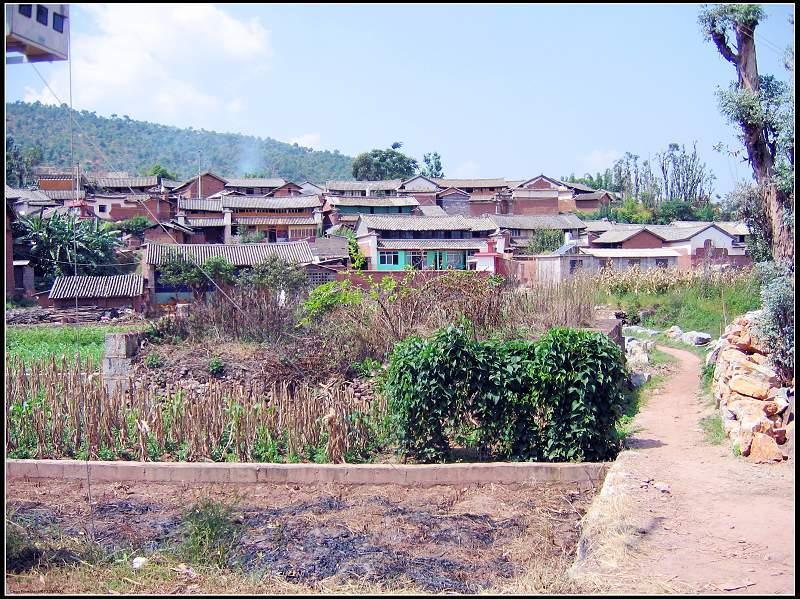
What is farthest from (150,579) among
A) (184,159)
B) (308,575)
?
(184,159)

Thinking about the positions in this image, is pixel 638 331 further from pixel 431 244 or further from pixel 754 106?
pixel 431 244

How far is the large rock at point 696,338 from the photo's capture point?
16484 mm

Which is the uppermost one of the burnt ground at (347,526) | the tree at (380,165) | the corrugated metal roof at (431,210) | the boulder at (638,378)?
the tree at (380,165)

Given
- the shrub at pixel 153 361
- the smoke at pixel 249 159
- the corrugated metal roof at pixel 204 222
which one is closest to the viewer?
the shrub at pixel 153 361

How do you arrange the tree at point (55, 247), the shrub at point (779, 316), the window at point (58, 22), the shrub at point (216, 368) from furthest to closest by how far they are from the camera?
the tree at point (55, 247)
the shrub at point (216, 368)
the shrub at point (779, 316)
the window at point (58, 22)

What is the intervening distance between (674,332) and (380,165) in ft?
183

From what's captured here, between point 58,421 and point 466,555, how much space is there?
226 inches

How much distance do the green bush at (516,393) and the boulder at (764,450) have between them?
53.1 inches

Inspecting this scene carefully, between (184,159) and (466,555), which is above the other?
(184,159)

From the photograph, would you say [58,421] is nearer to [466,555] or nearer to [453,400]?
[453,400]

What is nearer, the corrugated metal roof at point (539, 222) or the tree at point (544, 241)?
the tree at point (544, 241)

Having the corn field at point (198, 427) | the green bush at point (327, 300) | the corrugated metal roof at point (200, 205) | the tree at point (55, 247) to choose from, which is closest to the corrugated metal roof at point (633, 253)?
the green bush at point (327, 300)

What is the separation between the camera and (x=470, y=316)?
543 inches

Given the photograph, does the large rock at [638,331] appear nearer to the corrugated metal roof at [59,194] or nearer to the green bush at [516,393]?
the green bush at [516,393]
